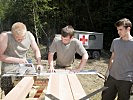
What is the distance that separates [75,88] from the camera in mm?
2988

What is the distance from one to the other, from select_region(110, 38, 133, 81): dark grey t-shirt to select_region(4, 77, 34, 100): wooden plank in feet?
3.89

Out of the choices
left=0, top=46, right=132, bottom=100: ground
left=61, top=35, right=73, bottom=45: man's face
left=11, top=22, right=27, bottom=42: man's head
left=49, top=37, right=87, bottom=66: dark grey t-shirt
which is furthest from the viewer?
left=0, top=46, right=132, bottom=100: ground

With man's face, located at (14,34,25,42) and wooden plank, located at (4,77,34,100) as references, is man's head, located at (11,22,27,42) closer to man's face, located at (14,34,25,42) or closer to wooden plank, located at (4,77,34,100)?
man's face, located at (14,34,25,42)

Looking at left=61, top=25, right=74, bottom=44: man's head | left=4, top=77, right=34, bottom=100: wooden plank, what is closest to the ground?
left=61, top=25, right=74, bottom=44: man's head

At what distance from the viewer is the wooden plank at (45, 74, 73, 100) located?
2.68 m

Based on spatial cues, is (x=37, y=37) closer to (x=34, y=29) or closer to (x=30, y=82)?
(x=34, y=29)

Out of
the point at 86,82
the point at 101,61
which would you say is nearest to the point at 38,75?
the point at 86,82

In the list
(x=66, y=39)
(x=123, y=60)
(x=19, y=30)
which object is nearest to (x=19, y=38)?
(x=19, y=30)

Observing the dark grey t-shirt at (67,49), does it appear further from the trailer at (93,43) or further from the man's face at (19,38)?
the trailer at (93,43)

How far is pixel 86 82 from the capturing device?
7.07 meters

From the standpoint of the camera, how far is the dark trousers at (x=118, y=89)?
142 inches

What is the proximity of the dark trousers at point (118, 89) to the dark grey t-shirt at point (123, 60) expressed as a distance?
69 millimetres

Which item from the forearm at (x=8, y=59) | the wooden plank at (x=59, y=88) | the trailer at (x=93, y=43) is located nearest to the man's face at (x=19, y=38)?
the forearm at (x=8, y=59)

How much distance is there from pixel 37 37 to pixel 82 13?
2.91 metres
